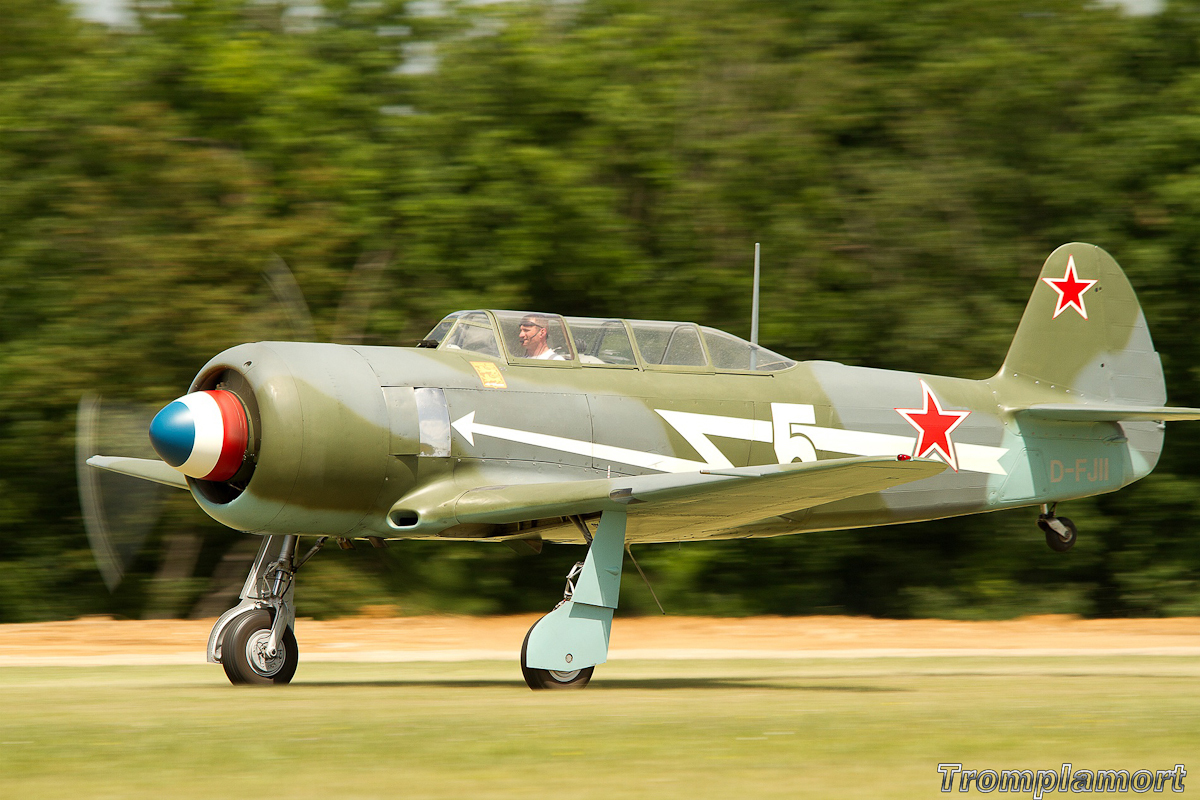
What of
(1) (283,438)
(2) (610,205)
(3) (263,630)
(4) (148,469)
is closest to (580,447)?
(1) (283,438)

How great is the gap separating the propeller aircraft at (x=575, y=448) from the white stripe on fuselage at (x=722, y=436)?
0.05ft

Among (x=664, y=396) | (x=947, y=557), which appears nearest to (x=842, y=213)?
(x=947, y=557)

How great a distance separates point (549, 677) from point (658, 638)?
7218 mm

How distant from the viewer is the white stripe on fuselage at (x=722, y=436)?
9.53 m

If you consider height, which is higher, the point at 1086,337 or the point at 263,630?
the point at 1086,337

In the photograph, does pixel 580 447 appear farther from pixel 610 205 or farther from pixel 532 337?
pixel 610 205

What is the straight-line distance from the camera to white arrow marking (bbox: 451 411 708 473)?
30.6 ft

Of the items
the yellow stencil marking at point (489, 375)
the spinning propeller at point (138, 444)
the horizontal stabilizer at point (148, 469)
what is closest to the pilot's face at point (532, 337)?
the yellow stencil marking at point (489, 375)

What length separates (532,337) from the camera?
→ 9922mm

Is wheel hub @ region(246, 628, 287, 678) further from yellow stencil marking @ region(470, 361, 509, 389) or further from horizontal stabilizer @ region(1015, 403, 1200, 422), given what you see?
horizontal stabilizer @ region(1015, 403, 1200, 422)

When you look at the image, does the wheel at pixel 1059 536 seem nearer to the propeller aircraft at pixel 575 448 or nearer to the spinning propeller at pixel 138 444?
the propeller aircraft at pixel 575 448

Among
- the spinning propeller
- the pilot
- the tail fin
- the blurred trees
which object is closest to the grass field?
the pilot

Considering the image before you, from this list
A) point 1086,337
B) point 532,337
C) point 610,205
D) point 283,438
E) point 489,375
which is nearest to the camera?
point 283,438

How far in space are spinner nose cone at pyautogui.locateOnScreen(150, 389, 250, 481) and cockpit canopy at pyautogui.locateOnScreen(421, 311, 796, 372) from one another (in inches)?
70.1
